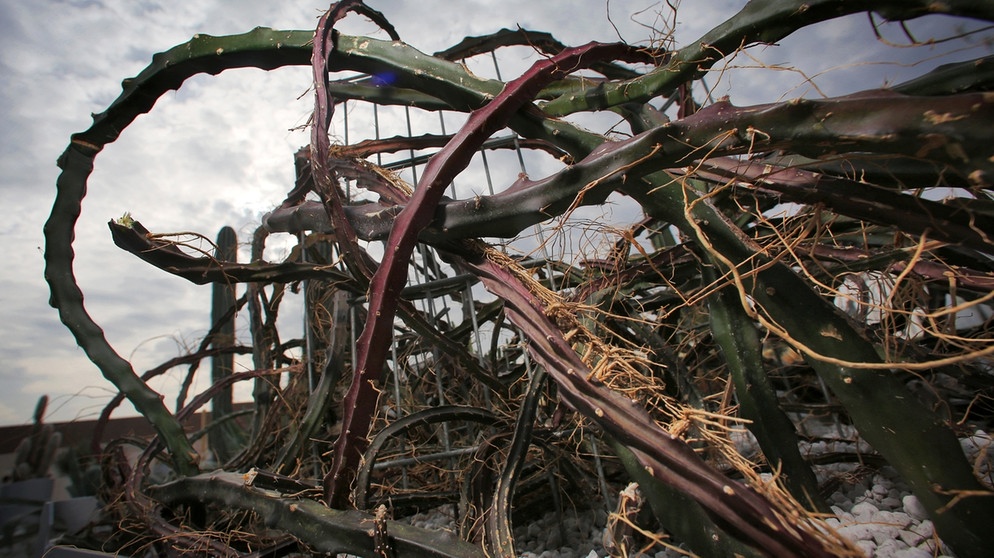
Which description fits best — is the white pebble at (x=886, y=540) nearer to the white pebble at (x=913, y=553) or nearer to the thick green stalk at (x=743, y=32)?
the white pebble at (x=913, y=553)

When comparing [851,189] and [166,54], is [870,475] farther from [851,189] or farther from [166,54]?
[166,54]

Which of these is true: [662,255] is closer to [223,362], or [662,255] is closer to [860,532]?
[860,532]

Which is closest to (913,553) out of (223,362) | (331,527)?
(331,527)

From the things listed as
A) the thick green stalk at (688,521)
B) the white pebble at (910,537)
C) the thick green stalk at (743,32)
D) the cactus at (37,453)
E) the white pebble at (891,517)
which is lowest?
the white pebble at (910,537)

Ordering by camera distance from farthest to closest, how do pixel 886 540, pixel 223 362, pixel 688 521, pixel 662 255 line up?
pixel 223 362 < pixel 662 255 < pixel 886 540 < pixel 688 521

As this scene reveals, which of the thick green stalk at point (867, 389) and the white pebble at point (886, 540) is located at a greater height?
the thick green stalk at point (867, 389)

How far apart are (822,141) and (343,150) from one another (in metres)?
0.64

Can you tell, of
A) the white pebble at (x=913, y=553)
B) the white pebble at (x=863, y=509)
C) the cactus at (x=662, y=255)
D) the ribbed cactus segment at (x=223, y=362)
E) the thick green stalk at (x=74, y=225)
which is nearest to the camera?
the cactus at (x=662, y=255)

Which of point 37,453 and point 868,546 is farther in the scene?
point 37,453

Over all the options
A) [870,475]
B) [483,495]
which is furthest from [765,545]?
[870,475]

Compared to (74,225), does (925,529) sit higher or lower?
lower

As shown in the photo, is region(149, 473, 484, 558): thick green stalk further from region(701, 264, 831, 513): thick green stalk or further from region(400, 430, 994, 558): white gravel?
region(701, 264, 831, 513): thick green stalk

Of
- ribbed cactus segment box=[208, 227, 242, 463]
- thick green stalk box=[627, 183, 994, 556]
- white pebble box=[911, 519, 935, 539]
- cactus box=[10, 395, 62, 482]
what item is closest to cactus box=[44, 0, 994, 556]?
thick green stalk box=[627, 183, 994, 556]

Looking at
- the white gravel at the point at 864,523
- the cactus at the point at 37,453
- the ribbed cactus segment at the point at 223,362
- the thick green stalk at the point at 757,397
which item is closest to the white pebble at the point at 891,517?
the white gravel at the point at 864,523
